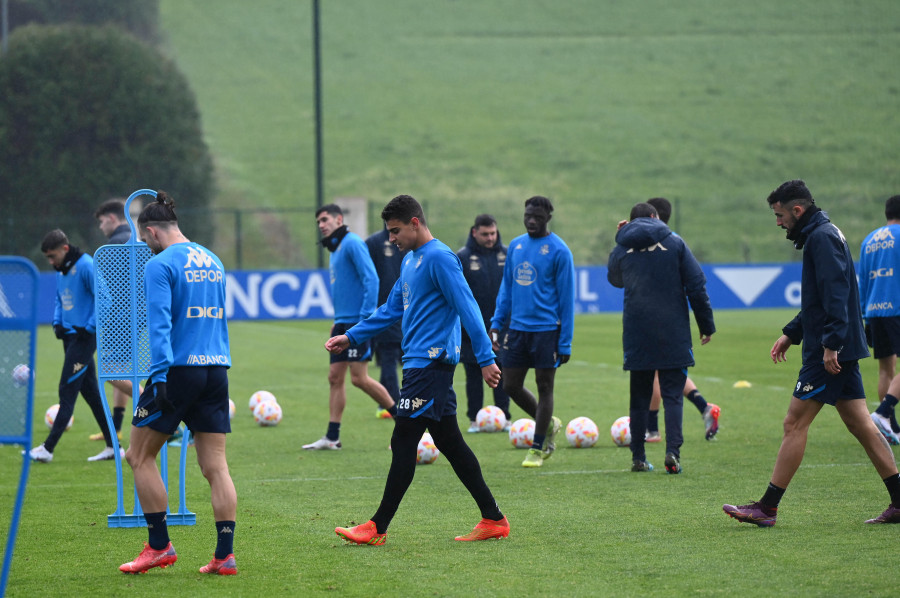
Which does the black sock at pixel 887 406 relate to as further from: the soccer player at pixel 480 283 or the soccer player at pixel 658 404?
the soccer player at pixel 480 283

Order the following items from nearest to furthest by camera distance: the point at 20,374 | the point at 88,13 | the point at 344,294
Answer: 1. the point at 20,374
2. the point at 344,294
3. the point at 88,13

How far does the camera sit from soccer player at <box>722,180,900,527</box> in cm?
692

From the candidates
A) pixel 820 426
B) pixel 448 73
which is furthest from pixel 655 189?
pixel 820 426

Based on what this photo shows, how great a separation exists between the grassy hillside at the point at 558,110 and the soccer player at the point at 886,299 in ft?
118

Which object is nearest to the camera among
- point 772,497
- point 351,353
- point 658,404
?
point 772,497

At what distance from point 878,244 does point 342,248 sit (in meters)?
4.90

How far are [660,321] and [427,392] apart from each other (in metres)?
3.02

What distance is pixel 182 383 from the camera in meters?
6.16

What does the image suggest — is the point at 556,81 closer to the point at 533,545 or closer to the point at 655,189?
the point at 655,189

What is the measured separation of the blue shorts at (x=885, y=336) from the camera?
1057 centimetres

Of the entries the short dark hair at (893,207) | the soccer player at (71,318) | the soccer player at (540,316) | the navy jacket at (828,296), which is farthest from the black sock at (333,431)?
the short dark hair at (893,207)

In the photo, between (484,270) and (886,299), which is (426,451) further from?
(886,299)

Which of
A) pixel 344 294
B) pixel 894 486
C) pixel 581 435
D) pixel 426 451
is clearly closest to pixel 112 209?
pixel 344 294

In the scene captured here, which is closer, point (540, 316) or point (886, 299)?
point (540, 316)
